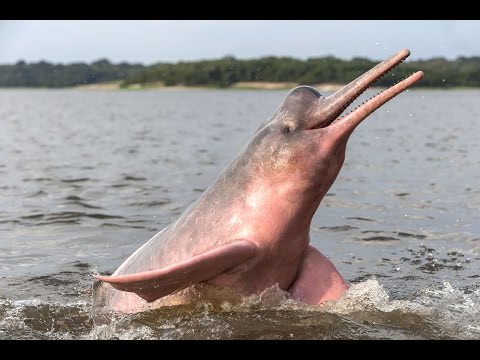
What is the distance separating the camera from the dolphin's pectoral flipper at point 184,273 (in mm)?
6848

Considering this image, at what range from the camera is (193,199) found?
57.1ft

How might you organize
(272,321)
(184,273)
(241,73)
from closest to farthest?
(184,273) < (272,321) < (241,73)

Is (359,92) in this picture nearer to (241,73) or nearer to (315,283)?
(315,283)

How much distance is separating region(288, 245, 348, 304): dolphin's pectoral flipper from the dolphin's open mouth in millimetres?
1543

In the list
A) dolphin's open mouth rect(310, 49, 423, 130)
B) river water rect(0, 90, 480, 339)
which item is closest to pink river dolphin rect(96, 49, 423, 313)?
dolphin's open mouth rect(310, 49, 423, 130)

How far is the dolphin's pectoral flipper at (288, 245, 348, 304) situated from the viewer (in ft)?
27.0

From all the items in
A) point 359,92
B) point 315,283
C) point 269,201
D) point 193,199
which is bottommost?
point 193,199

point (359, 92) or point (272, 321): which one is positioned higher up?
point (359, 92)

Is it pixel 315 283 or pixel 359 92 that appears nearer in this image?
pixel 359 92

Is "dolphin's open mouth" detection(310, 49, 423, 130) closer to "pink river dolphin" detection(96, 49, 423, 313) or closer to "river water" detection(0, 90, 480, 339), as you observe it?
"pink river dolphin" detection(96, 49, 423, 313)

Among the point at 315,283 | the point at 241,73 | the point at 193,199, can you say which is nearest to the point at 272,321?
the point at 315,283

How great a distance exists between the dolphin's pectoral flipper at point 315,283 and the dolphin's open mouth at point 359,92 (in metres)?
1.54

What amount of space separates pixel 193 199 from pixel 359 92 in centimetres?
1036
